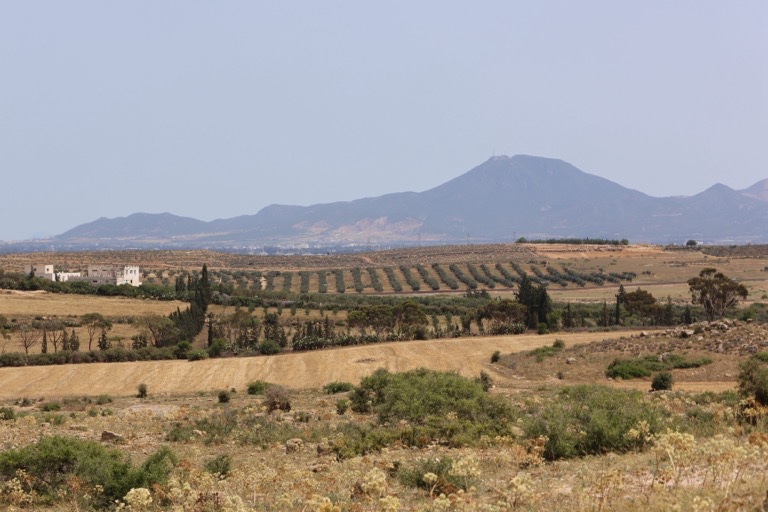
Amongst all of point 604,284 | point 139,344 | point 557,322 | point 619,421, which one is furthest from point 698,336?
point 604,284

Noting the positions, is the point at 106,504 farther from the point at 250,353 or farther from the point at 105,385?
the point at 250,353

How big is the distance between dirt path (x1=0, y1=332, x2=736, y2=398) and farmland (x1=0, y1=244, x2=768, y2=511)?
0.17 metres

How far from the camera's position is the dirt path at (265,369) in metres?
40.8

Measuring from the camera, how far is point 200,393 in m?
36.2

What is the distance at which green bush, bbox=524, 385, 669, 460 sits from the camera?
13.9 m

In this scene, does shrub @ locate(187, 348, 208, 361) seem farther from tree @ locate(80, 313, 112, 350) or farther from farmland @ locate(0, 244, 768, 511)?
tree @ locate(80, 313, 112, 350)

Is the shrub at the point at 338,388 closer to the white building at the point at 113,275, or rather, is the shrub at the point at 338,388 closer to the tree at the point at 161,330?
the tree at the point at 161,330

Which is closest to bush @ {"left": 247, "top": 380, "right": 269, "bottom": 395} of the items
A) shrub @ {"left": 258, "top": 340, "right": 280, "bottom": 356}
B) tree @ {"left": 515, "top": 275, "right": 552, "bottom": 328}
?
shrub @ {"left": 258, "top": 340, "right": 280, "bottom": 356}

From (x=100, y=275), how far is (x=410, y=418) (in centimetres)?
9234

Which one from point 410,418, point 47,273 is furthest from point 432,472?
point 47,273

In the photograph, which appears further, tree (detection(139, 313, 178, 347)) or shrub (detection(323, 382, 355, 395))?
tree (detection(139, 313, 178, 347))

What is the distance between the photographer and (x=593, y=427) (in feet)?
46.6

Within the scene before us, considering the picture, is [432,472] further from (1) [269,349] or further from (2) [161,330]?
(2) [161,330]

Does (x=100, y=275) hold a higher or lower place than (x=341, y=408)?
higher
